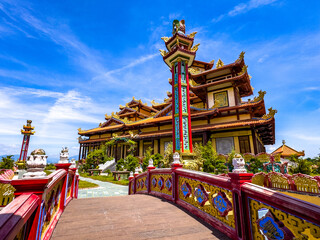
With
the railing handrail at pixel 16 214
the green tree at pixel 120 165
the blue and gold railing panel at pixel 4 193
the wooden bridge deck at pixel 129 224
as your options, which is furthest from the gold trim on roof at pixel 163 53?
the railing handrail at pixel 16 214

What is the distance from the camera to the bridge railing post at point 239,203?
2594 mm

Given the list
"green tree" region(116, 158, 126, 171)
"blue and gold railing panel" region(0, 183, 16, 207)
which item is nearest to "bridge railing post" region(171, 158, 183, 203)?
"blue and gold railing panel" region(0, 183, 16, 207)

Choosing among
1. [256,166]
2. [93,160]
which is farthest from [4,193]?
[93,160]

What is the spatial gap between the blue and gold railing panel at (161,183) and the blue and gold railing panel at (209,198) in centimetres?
63

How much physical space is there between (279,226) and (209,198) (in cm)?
163

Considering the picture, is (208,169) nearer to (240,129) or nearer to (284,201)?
(240,129)

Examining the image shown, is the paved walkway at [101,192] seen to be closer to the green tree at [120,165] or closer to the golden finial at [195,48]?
the green tree at [120,165]

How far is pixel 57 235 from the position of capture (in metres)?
2.78

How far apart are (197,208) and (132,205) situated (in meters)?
1.82

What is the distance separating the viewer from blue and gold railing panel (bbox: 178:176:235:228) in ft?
9.93

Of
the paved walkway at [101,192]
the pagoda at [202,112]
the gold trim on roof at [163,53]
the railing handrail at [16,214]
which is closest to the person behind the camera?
the railing handrail at [16,214]

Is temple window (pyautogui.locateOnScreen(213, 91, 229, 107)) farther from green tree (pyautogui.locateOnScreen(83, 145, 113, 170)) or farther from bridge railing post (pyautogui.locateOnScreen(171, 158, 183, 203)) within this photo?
green tree (pyautogui.locateOnScreen(83, 145, 113, 170))

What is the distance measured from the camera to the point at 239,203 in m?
2.69

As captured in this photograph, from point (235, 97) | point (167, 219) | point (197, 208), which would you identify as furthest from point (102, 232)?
point (235, 97)
